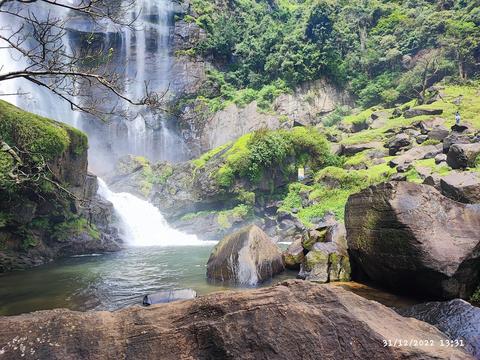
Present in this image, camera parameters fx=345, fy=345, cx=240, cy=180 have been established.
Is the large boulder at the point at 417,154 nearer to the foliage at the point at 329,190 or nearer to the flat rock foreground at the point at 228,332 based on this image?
the foliage at the point at 329,190

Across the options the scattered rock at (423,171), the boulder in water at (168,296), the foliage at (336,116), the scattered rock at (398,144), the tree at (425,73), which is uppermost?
the tree at (425,73)

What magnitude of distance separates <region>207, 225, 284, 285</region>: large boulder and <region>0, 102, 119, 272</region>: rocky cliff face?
5323 mm

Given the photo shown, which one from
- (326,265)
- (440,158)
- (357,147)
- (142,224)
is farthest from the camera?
(357,147)

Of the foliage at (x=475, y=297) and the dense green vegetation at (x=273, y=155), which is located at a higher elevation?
the dense green vegetation at (x=273, y=155)

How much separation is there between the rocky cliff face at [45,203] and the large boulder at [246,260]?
5.32 metres

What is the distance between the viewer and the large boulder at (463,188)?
33.6ft

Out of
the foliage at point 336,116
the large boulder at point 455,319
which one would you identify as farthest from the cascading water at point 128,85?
the large boulder at point 455,319

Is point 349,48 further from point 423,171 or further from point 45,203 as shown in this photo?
point 45,203

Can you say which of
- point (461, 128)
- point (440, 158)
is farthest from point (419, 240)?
point (461, 128)

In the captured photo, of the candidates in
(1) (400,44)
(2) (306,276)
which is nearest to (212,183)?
(2) (306,276)

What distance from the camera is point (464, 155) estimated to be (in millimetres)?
16984

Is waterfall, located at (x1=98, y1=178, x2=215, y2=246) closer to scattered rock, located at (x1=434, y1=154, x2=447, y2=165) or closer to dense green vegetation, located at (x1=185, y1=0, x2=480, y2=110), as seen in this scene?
scattered rock, located at (x1=434, y1=154, x2=447, y2=165)

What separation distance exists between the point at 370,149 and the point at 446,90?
1579cm

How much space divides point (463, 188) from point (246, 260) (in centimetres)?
691
